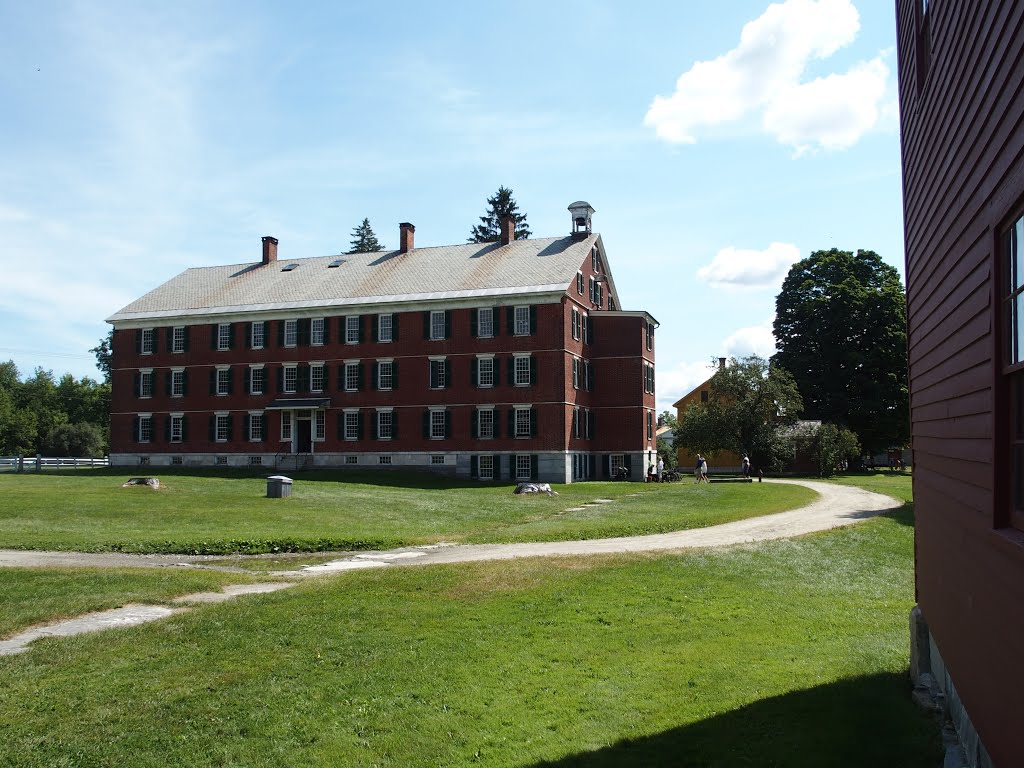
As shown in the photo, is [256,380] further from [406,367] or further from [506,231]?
[506,231]

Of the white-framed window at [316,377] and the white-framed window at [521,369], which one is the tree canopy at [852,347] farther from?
the white-framed window at [316,377]

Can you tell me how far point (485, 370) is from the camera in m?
47.8

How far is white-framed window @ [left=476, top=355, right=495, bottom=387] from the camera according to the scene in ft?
156

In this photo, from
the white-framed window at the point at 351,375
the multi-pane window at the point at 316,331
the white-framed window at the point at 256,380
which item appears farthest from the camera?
the white-framed window at the point at 256,380

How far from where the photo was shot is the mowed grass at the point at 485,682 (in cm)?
757

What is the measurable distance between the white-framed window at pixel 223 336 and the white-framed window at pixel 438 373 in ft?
43.9

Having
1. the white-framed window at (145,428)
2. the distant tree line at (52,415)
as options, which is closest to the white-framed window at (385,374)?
the white-framed window at (145,428)

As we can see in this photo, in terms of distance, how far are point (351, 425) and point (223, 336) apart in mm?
10284

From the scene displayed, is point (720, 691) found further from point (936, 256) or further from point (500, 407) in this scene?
point (500, 407)

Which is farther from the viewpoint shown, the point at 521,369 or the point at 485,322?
the point at 485,322

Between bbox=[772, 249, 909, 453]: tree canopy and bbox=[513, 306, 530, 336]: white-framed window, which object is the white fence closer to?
bbox=[513, 306, 530, 336]: white-framed window

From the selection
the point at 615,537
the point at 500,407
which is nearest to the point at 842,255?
the point at 500,407

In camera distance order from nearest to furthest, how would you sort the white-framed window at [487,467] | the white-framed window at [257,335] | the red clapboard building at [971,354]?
the red clapboard building at [971,354] < the white-framed window at [487,467] < the white-framed window at [257,335]

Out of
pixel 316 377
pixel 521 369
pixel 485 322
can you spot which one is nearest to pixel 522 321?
pixel 485 322
